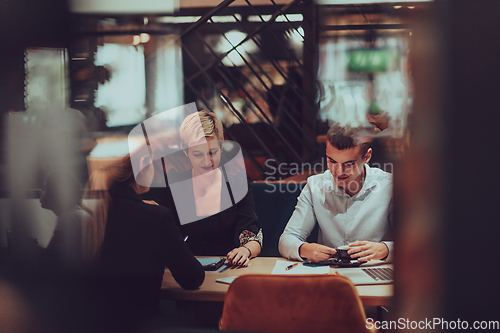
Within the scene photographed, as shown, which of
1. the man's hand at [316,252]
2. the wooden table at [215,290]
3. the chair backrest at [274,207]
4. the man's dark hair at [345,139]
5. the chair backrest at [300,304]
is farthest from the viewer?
the chair backrest at [274,207]

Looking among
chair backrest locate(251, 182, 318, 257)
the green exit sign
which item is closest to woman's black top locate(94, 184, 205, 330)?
chair backrest locate(251, 182, 318, 257)

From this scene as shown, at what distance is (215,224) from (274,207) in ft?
1.96

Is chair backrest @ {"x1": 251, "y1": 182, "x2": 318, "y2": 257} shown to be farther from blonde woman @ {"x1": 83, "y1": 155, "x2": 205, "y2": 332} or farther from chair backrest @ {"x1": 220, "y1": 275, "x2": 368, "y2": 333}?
chair backrest @ {"x1": 220, "y1": 275, "x2": 368, "y2": 333}

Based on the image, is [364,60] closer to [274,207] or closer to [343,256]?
[274,207]

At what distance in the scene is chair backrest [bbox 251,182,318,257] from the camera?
8.08ft

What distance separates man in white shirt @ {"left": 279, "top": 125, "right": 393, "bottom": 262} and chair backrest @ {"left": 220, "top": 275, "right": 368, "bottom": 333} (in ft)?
2.26

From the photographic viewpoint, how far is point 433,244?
0.81 metres

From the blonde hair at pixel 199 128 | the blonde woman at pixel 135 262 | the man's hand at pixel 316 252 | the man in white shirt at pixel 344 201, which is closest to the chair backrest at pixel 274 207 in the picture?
the man in white shirt at pixel 344 201

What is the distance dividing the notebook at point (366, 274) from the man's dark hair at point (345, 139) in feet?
2.05

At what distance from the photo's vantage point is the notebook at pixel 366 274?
4.54 ft

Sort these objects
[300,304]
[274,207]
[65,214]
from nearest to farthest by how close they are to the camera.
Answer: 1. [300,304]
2. [65,214]
3. [274,207]

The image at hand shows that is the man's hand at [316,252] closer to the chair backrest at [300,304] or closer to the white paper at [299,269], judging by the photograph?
the white paper at [299,269]

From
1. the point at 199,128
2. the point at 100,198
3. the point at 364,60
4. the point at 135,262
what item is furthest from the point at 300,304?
the point at 364,60

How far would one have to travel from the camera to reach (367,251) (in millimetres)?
1624
